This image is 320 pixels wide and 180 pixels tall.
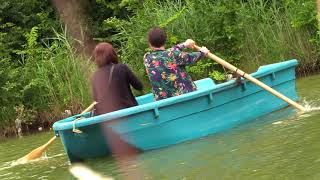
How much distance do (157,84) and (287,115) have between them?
184 centimetres

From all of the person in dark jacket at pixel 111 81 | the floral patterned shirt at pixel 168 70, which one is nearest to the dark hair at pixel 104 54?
→ the person in dark jacket at pixel 111 81

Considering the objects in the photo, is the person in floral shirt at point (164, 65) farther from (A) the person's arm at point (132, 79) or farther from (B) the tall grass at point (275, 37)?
(B) the tall grass at point (275, 37)

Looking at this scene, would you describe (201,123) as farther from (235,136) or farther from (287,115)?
(287,115)

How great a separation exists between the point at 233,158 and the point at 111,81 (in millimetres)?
2055

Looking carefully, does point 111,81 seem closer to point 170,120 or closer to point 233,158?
point 170,120

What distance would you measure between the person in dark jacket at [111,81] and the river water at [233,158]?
2.26 feet

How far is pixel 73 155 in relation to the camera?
7.41 metres

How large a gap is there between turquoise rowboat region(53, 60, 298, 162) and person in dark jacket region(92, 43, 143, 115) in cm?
30

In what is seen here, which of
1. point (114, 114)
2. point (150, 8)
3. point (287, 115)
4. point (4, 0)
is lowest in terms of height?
point (287, 115)

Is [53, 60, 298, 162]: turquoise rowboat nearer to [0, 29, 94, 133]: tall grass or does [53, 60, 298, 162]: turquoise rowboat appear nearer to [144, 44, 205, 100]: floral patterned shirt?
[144, 44, 205, 100]: floral patterned shirt

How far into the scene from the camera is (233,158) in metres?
6.07

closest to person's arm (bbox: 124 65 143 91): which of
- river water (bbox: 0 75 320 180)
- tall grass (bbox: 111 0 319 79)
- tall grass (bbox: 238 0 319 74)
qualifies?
river water (bbox: 0 75 320 180)

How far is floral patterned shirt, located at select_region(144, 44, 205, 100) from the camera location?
774 centimetres

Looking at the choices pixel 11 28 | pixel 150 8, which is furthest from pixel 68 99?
pixel 11 28
